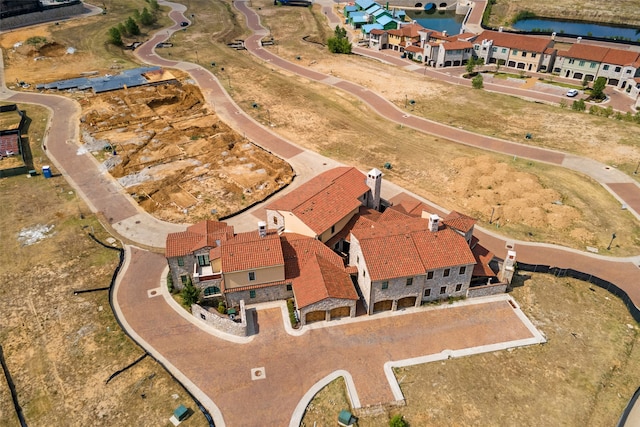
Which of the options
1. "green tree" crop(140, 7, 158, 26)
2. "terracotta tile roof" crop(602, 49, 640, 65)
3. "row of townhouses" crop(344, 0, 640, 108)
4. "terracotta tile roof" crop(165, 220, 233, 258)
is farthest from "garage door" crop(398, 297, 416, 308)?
"green tree" crop(140, 7, 158, 26)

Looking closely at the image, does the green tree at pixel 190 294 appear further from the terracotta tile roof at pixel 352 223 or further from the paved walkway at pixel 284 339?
the terracotta tile roof at pixel 352 223

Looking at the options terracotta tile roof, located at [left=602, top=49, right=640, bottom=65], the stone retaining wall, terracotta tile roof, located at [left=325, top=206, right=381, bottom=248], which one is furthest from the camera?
terracotta tile roof, located at [left=602, top=49, right=640, bottom=65]

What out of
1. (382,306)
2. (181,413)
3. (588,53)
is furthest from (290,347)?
(588,53)

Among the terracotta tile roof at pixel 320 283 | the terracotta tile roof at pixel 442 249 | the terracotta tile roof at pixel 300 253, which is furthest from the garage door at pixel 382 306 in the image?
the terracotta tile roof at pixel 442 249

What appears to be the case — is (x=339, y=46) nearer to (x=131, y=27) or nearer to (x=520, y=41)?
(x=520, y=41)

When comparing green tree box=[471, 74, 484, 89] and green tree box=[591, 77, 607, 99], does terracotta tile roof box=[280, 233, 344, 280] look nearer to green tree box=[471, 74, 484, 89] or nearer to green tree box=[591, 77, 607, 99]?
green tree box=[471, 74, 484, 89]

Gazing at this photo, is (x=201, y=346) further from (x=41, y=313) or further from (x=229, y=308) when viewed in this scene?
(x=41, y=313)
